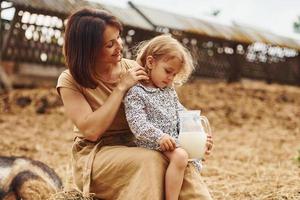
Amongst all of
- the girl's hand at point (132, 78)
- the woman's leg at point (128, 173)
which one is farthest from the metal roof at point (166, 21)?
the woman's leg at point (128, 173)

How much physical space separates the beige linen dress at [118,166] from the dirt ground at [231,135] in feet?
2.42

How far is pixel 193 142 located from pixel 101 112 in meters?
0.47

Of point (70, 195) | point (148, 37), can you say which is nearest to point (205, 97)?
point (148, 37)

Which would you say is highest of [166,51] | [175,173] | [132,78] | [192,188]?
[166,51]

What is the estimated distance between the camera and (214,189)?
13.5 feet

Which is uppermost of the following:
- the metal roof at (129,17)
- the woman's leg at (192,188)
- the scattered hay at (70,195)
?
the woman's leg at (192,188)

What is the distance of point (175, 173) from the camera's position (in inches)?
94.0

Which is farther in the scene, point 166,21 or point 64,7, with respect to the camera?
point 166,21

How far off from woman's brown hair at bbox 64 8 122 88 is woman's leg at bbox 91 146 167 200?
38cm

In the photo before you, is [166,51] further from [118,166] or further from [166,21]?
[166,21]

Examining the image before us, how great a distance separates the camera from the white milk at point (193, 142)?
97.0 inches

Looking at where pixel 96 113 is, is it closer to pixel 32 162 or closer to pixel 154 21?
pixel 32 162

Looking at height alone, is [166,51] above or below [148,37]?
above

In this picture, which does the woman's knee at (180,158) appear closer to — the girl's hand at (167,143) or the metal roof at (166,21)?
the girl's hand at (167,143)
